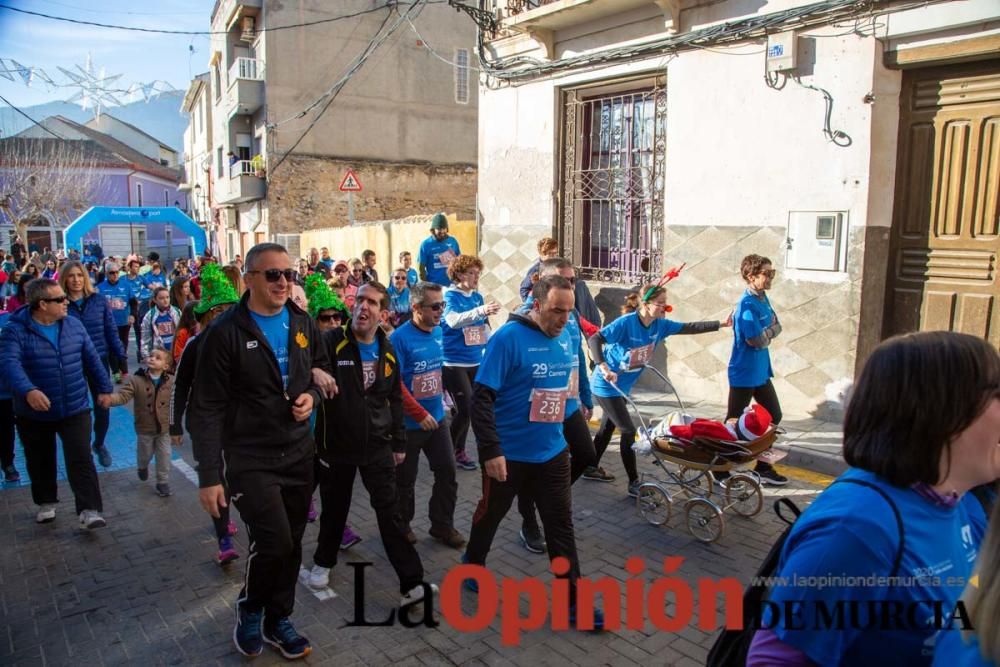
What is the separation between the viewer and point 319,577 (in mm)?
4586

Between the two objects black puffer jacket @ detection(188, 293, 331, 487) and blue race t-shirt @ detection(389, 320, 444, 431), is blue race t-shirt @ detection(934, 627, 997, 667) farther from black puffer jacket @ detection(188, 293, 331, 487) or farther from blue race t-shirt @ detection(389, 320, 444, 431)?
blue race t-shirt @ detection(389, 320, 444, 431)

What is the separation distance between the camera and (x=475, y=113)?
91.8 feet

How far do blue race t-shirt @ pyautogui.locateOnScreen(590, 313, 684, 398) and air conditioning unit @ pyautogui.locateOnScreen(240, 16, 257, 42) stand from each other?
24588 millimetres

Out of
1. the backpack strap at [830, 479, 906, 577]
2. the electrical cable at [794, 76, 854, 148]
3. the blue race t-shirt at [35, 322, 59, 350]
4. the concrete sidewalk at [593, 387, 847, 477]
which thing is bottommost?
the concrete sidewalk at [593, 387, 847, 477]

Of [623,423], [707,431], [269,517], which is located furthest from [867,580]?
[623,423]

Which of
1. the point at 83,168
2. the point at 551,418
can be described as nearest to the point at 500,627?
the point at 551,418

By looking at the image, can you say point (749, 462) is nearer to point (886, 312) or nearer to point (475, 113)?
point (886, 312)

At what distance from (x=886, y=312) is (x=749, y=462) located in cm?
406

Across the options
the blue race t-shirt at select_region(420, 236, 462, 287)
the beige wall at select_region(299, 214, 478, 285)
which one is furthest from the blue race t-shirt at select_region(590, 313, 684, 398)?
the beige wall at select_region(299, 214, 478, 285)

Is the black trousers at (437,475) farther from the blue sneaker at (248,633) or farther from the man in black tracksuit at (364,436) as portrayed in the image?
the blue sneaker at (248,633)

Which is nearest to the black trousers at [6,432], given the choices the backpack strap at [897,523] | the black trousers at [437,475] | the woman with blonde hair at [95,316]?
the woman with blonde hair at [95,316]

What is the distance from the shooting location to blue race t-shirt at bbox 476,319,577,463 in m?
4.19

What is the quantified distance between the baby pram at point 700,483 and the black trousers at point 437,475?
1459mm

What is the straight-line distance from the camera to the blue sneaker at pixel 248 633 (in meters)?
3.82
